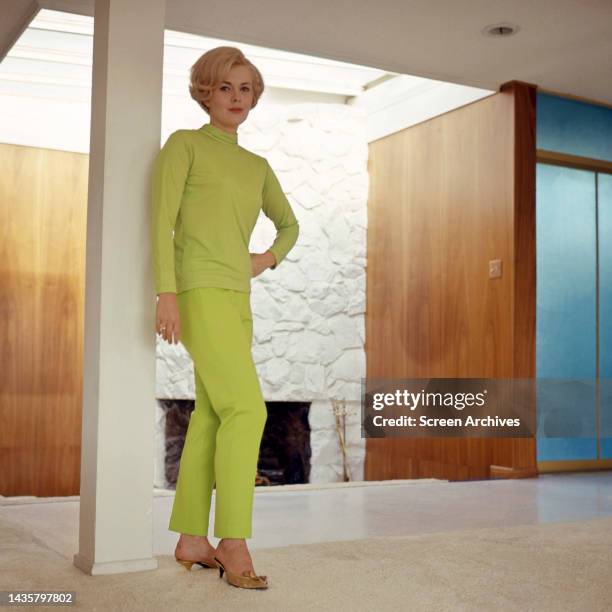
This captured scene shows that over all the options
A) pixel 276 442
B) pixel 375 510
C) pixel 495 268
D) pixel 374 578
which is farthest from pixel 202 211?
pixel 276 442

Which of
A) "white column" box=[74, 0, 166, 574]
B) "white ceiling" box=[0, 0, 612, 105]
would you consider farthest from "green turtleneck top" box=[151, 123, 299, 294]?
"white ceiling" box=[0, 0, 612, 105]

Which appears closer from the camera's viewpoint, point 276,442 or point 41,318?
point 41,318

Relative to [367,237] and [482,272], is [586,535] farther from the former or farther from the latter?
[367,237]

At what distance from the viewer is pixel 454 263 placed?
5488 mm

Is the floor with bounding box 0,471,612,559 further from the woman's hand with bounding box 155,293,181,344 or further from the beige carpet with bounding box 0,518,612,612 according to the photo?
the woman's hand with bounding box 155,293,181,344

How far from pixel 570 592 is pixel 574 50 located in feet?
10.4

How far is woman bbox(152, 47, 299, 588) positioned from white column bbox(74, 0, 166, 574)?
0.11 meters

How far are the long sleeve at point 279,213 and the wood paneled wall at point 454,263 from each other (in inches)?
103

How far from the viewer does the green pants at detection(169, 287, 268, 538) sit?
2.26m

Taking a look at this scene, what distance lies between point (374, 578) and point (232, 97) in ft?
4.35

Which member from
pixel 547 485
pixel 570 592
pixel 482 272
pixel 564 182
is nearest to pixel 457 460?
pixel 547 485

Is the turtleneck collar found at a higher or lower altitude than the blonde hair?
lower

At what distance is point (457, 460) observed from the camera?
536 cm

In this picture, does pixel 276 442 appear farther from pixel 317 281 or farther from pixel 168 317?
pixel 168 317
